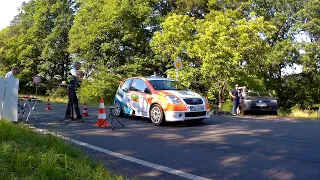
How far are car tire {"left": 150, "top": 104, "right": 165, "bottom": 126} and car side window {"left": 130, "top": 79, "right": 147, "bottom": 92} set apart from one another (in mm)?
1007

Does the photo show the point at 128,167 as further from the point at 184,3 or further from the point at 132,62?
the point at 184,3

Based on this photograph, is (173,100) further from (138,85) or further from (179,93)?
(138,85)

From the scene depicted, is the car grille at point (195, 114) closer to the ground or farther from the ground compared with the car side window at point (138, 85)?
closer to the ground

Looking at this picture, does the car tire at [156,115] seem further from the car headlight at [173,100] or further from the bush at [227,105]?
the bush at [227,105]

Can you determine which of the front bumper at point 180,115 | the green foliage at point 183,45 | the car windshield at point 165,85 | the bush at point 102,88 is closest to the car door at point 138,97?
the car windshield at point 165,85

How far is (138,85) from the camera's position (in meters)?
11.7

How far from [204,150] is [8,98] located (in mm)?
5450

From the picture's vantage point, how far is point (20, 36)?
4797 centimetres

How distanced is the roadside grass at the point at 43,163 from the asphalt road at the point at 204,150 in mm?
489

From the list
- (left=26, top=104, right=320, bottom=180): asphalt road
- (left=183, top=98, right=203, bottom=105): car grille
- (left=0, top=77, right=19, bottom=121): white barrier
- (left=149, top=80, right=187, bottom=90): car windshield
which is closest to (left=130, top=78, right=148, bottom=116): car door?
(left=149, top=80, right=187, bottom=90): car windshield

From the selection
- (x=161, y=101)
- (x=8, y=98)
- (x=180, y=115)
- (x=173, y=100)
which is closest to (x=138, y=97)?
(x=161, y=101)

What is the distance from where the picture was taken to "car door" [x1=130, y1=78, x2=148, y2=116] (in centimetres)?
1111

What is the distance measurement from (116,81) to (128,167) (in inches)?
1194

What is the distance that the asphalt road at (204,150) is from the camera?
204 inches
